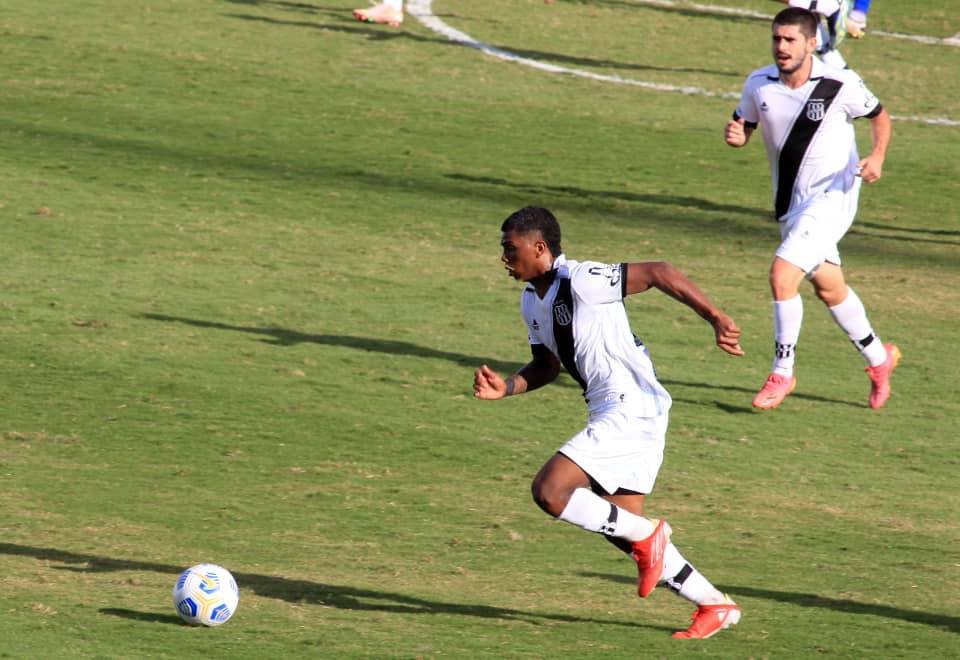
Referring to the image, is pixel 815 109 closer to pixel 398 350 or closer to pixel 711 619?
pixel 398 350

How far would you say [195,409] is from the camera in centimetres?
940

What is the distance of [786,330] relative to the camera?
9773mm

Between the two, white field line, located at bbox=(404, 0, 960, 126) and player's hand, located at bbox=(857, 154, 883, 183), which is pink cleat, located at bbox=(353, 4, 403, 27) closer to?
white field line, located at bbox=(404, 0, 960, 126)

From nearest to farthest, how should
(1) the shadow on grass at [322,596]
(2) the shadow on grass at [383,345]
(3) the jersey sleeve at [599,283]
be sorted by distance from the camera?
(3) the jersey sleeve at [599,283]
(1) the shadow on grass at [322,596]
(2) the shadow on grass at [383,345]

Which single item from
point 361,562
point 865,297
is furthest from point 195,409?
point 865,297

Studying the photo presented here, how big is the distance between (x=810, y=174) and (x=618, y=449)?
11.7 ft

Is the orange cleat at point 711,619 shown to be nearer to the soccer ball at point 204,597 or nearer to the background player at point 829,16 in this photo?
the soccer ball at point 204,597

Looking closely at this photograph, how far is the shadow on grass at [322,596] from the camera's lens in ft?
23.0

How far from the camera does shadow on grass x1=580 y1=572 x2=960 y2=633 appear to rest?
7.14m

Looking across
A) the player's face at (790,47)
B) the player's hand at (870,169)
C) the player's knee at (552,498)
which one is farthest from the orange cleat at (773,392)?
the player's knee at (552,498)

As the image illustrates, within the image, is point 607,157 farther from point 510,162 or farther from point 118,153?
point 118,153

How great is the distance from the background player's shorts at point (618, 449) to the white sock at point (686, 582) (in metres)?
0.34

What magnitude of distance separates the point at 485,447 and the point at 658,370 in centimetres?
178

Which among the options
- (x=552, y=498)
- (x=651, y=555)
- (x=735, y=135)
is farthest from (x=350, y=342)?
(x=651, y=555)
